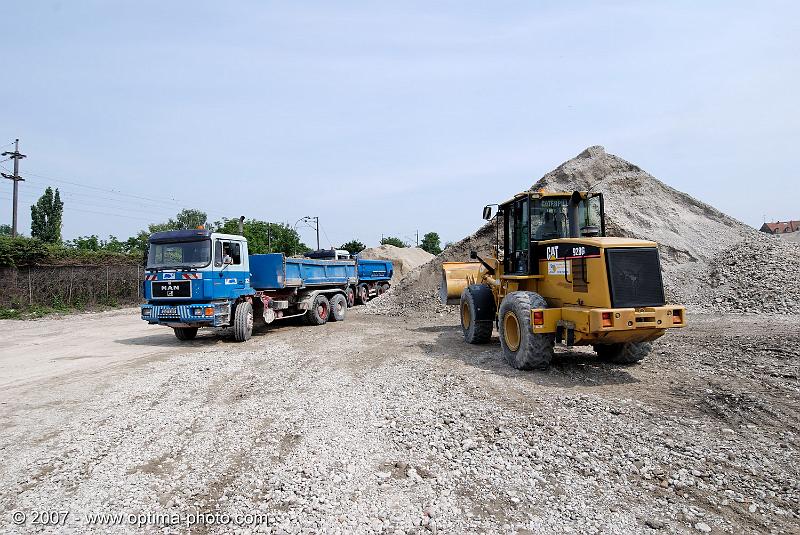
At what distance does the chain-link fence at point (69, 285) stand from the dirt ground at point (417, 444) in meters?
14.5

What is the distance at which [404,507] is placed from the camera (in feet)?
11.7

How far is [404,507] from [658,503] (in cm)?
186

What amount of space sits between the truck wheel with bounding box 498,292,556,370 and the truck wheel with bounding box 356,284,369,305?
13.5 m

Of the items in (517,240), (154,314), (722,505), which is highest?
(517,240)

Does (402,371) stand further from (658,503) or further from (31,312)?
(31,312)

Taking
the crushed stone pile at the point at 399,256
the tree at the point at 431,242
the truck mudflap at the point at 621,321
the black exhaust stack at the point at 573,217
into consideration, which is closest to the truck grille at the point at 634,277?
the truck mudflap at the point at 621,321

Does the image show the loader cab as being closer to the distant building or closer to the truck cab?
the truck cab

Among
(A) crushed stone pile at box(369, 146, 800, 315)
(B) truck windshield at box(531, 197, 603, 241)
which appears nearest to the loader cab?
(B) truck windshield at box(531, 197, 603, 241)

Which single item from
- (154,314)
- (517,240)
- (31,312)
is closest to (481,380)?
(517,240)

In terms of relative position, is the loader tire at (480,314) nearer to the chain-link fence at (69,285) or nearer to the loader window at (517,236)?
the loader window at (517,236)

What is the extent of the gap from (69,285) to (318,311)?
45.4ft

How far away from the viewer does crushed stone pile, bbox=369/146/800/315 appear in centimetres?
1473

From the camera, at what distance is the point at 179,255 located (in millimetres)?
11367

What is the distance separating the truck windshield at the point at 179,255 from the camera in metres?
11.2
